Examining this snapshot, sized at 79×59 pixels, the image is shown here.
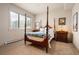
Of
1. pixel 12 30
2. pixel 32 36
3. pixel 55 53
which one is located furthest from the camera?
pixel 32 36

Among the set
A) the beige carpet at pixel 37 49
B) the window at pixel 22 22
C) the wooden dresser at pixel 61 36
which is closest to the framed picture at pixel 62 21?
the wooden dresser at pixel 61 36

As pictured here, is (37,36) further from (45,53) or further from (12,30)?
(12,30)

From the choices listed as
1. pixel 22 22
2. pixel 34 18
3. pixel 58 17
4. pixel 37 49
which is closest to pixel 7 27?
pixel 22 22

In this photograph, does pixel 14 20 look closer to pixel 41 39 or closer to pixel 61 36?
pixel 41 39

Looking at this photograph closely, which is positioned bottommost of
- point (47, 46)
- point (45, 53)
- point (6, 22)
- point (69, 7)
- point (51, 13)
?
point (45, 53)

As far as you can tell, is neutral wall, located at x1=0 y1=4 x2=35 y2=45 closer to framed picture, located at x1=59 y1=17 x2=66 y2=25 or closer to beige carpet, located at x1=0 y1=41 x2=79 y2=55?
beige carpet, located at x1=0 y1=41 x2=79 y2=55

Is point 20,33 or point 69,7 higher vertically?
point 69,7

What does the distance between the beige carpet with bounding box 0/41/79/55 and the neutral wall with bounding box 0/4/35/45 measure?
0.54 feet

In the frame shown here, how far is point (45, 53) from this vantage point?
7.10 feet

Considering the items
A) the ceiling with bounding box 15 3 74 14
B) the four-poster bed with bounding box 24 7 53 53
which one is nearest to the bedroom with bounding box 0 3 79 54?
the ceiling with bounding box 15 3 74 14

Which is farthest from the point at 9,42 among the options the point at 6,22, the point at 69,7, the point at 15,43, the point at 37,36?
the point at 69,7

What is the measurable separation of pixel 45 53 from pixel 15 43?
2.52 ft

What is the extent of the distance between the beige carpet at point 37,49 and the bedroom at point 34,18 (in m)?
0.04

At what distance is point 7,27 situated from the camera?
229 cm
